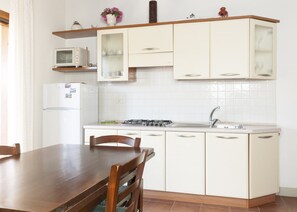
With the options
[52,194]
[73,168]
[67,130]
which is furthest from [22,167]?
[67,130]

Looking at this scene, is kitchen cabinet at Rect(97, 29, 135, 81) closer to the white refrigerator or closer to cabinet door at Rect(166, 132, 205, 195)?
the white refrigerator

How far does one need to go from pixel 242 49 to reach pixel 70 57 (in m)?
2.32

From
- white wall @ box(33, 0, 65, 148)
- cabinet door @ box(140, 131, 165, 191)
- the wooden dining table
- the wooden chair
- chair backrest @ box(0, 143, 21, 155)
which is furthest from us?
white wall @ box(33, 0, 65, 148)

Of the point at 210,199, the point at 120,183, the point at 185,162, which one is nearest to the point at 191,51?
the point at 185,162

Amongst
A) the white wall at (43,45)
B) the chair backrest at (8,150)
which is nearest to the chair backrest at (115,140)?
the chair backrest at (8,150)

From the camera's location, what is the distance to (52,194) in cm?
109

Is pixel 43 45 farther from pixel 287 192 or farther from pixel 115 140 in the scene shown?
pixel 287 192

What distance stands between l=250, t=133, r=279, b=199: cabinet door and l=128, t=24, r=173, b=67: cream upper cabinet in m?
1.41

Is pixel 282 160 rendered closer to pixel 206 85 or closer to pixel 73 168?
pixel 206 85

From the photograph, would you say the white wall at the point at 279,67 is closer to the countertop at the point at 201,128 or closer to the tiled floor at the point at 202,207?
the countertop at the point at 201,128

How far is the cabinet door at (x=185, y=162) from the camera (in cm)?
309

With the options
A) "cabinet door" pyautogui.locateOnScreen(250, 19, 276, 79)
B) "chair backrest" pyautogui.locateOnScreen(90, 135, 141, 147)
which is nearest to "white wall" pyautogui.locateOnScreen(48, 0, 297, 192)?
"cabinet door" pyautogui.locateOnScreen(250, 19, 276, 79)

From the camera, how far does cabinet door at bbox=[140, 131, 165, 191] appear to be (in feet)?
10.6

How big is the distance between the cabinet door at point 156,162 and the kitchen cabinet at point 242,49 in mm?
1012
